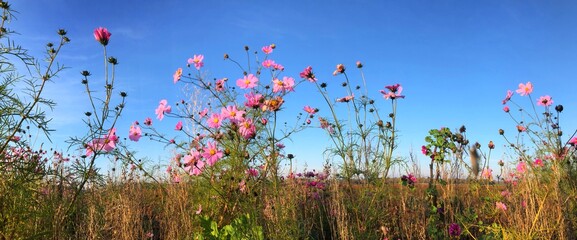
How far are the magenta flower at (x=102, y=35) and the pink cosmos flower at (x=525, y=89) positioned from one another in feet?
14.7

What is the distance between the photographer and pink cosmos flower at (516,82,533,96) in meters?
5.02

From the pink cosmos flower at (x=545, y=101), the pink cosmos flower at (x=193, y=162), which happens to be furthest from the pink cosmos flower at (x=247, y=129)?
the pink cosmos flower at (x=545, y=101)

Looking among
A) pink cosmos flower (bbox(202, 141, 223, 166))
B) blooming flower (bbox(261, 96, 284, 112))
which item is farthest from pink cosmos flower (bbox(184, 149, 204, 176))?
blooming flower (bbox(261, 96, 284, 112))

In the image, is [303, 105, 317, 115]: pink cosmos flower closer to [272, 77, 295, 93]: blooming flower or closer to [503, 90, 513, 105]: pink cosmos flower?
[272, 77, 295, 93]: blooming flower

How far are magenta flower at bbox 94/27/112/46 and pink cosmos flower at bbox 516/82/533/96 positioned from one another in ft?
14.7

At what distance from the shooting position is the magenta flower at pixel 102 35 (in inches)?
104

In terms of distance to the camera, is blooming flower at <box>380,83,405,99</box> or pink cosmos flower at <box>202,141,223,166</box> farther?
blooming flower at <box>380,83,405,99</box>

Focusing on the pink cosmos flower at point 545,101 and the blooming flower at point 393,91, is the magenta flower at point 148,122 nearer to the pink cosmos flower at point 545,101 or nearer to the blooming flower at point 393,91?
the blooming flower at point 393,91

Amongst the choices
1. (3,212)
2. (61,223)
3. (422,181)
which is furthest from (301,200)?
(3,212)

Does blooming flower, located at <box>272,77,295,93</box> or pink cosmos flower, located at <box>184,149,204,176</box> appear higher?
blooming flower, located at <box>272,77,295,93</box>

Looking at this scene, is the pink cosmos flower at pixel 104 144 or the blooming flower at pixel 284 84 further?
the blooming flower at pixel 284 84

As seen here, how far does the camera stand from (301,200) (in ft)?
15.7

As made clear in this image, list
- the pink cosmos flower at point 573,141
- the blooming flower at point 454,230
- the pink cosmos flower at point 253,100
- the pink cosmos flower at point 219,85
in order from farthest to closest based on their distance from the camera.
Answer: the pink cosmos flower at point 573,141
the pink cosmos flower at point 219,85
the blooming flower at point 454,230
the pink cosmos flower at point 253,100

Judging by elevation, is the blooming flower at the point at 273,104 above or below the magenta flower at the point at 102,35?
below
